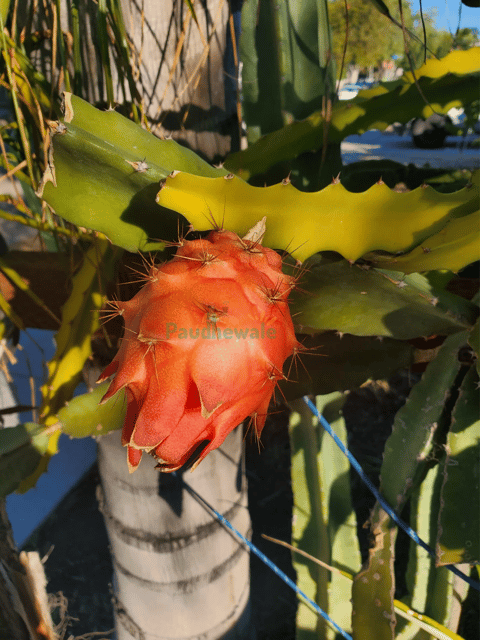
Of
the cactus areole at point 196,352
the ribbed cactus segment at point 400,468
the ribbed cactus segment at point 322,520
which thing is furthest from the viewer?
the ribbed cactus segment at point 322,520

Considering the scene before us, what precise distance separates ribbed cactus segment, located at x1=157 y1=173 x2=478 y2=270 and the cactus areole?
0.07m

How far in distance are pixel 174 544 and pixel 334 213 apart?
1.59 feet

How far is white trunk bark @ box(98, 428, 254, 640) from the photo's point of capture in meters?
0.60

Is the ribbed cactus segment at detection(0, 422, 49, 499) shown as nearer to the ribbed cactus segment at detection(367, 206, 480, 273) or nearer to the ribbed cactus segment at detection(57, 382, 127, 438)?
the ribbed cactus segment at detection(57, 382, 127, 438)

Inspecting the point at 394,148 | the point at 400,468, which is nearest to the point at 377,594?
the point at 400,468

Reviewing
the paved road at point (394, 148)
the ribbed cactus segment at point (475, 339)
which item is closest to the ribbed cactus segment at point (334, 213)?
the ribbed cactus segment at point (475, 339)

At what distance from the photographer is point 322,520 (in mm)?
784

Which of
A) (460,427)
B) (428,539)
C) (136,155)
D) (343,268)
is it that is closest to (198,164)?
(136,155)

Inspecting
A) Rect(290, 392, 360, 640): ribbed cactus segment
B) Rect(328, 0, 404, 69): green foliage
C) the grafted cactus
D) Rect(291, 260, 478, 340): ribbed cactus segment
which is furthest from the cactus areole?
Rect(328, 0, 404, 69): green foliage

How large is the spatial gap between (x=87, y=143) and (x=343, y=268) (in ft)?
0.80

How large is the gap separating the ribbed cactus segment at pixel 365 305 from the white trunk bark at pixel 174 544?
279 mm

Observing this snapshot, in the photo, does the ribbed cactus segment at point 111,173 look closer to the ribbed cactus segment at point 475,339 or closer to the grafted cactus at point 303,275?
the grafted cactus at point 303,275

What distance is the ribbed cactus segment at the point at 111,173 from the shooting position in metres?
0.34

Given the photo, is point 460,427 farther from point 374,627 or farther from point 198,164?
point 198,164
